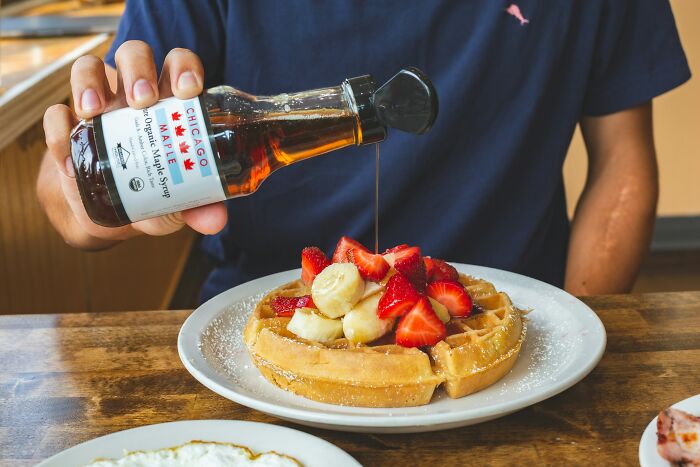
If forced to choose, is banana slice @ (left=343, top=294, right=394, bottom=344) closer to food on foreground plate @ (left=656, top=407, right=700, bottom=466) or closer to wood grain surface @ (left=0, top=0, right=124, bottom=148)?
food on foreground plate @ (left=656, top=407, right=700, bottom=466)

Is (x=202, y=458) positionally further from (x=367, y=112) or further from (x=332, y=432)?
(x=367, y=112)

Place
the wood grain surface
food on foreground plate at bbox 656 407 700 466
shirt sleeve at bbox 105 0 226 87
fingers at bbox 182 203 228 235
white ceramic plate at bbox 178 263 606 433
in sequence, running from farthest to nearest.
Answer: the wood grain surface, shirt sleeve at bbox 105 0 226 87, fingers at bbox 182 203 228 235, white ceramic plate at bbox 178 263 606 433, food on foreground plate at bbox 656 407 700 466

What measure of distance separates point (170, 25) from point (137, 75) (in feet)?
1.82

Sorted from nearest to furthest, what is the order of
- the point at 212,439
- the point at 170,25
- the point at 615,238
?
the point at 212,439
the point at 170,25
the point at 615,238

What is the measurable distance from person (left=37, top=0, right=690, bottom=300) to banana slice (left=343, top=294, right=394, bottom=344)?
576 mm

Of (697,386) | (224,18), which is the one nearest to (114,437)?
(697,386)

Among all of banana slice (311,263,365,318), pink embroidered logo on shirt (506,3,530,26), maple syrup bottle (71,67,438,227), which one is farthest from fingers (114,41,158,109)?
pink embroidered logo on shirt (506,3,530,26)

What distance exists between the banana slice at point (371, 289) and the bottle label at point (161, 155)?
0.75 feet

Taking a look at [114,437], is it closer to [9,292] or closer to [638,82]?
[638,82]

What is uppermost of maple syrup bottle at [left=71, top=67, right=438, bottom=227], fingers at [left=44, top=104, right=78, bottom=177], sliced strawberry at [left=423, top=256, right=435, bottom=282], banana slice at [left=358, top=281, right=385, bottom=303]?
maple syrup bottle at [left=71, top=67, right=438, bottom=227]

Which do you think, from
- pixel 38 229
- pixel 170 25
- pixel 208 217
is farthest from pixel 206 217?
pixel 38 229

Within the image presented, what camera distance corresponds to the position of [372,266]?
1054 mm

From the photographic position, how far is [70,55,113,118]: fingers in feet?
3.23

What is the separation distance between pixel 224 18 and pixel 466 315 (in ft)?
2.69
